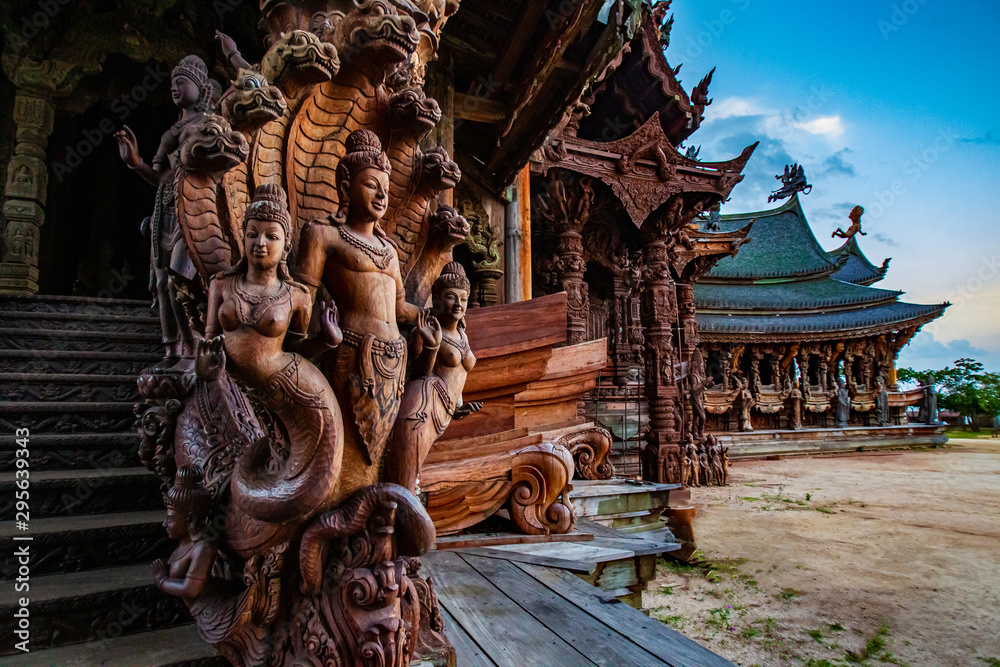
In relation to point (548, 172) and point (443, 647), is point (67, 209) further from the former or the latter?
point (443, 647)

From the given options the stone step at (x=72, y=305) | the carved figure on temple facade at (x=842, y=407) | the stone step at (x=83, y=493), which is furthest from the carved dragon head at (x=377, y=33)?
the carved figure on temple facade at (x=842, y=407)

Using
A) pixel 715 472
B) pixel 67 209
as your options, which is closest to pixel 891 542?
pixel 715 472

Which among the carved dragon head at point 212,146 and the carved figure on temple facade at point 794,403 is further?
Answer: the carved figure on temple facade at point 794,403

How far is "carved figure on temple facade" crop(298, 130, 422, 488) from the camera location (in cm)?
142

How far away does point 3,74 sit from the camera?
6297mm

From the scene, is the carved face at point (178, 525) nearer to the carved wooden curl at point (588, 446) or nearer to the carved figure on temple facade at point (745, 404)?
the carved wooden curl at point (588, 446)

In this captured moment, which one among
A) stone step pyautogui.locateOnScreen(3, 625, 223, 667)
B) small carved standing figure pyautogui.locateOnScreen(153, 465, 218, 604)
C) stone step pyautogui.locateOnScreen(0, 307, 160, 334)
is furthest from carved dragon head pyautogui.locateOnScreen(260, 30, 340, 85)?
stone step pyautogui.locateOnScreen(0, 307, 160, 334)

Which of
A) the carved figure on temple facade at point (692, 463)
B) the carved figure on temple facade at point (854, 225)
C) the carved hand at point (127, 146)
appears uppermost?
the carved figure on temple facade at point (854, 225)

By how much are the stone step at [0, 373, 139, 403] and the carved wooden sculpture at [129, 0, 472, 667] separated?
2204mm

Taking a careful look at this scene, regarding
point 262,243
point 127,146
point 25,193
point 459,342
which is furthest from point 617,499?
point 25,193

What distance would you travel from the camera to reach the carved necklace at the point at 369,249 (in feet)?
4.89
